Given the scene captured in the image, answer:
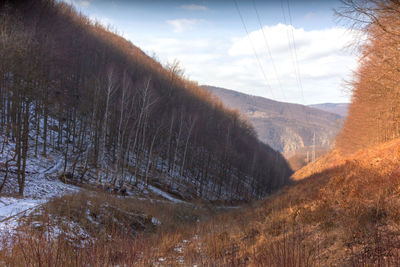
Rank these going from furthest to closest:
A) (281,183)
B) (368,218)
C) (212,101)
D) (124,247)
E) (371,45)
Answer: (281,183) → (212,101) → (371,45) → (368,218) → (124,247)

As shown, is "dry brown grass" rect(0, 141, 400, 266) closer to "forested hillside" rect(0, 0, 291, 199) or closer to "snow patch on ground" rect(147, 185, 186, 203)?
"forested hillside" rect(0, 0, 291, 199)

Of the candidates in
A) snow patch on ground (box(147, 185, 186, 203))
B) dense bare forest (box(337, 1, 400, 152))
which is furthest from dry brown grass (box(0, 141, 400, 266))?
snow patch on ground (box(147, 185, 186, 203))

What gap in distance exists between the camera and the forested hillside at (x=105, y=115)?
20.2 metres

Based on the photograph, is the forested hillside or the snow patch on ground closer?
the forested hillside

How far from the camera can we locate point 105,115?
25125 millimetres

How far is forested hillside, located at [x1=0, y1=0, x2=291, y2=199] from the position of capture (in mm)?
20234

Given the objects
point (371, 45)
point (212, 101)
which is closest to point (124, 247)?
point (371, 45)

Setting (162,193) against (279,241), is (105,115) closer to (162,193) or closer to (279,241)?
(162,193)

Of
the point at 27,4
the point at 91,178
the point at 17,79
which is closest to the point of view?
the point at 17,79

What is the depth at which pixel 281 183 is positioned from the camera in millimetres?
83000

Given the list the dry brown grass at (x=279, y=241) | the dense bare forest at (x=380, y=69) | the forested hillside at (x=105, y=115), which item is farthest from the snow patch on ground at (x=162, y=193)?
the dense bare forest at (x=380, y=69)

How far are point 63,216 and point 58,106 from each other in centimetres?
3141

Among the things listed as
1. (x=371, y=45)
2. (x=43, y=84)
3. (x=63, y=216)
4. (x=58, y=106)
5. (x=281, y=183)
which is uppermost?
(x=371, y=45)

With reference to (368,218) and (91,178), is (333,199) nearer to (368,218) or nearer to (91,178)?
(368,218)
